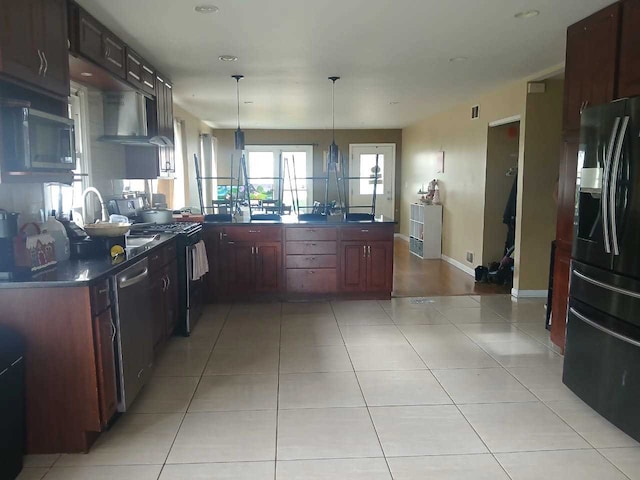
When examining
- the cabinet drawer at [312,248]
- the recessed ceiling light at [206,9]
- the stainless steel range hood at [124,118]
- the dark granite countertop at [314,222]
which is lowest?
the cabinet drawer at [312,248]

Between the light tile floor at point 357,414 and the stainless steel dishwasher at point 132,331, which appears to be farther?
the stainless steel dishwasher at point 132,331

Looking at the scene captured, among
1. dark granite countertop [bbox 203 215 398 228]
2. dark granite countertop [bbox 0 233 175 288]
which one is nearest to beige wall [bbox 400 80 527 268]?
dark granite countertop [bbox 203 215 398 228]

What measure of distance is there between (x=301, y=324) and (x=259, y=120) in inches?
208

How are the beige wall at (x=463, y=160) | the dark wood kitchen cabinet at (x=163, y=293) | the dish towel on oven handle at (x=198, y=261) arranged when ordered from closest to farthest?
the dark wood kitchen cabinet at (x=163, y=293) → the dish towel on oven handle at (x=198, y=261) → the beige wall at (x=463, y=160)

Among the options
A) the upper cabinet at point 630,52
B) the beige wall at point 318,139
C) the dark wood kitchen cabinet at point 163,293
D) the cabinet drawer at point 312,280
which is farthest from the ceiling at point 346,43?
the beige wall at point 318,139

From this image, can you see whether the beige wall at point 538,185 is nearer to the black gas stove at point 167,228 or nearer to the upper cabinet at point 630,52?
the upper cabinet at point 630,52

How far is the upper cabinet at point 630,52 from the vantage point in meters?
2.73

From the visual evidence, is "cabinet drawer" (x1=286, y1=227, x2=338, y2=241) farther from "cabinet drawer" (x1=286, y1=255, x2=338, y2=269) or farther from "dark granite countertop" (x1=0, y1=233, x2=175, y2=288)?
"dark granite countertop" (x1=0, y1=233, x2=175, y2=288)

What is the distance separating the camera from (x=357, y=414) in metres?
2.64

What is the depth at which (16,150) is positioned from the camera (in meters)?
2.23

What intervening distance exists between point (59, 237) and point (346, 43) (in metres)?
2.47

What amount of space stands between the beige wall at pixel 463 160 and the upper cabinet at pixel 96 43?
3.91 metres

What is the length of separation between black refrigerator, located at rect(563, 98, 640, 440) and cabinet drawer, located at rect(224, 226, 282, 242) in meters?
2.90

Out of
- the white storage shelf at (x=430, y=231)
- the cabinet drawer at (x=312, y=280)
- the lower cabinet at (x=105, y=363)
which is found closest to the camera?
the lower cabinet at (x=105, y=363)
